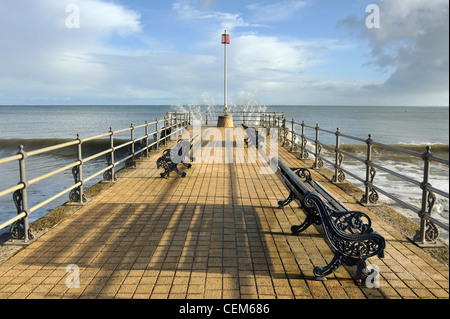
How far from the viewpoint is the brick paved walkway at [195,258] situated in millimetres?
3277

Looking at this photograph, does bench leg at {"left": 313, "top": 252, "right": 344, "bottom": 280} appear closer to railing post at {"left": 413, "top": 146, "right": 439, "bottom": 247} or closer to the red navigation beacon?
railing post at {"left": 413, "top": 146, "right": 439, "bottom": 247}

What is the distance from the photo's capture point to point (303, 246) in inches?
171

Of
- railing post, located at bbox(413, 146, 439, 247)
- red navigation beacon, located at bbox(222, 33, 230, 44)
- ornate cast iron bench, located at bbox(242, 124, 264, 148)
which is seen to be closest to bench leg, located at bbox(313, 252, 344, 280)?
railing post, located at bbox(413, 146, 439, 247)

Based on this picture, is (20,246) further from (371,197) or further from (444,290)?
(371,197)

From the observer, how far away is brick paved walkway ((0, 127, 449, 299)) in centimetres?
328

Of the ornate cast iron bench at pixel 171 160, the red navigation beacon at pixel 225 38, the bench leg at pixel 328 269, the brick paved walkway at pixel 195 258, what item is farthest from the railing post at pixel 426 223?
the red navigation beacon at pixel 225 38

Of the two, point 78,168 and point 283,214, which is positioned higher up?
point 78,168

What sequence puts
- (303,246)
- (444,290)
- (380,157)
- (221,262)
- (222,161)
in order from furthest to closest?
(380,157) < (222,161) < (303,246) < (221,262) < (444,290)

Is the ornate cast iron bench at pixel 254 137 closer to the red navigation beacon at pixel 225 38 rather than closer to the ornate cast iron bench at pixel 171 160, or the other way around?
the ornate cast iron bench at pixel 171 160

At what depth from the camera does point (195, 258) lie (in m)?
3.97

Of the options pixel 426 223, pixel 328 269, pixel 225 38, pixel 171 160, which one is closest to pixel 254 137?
pixel 171 160

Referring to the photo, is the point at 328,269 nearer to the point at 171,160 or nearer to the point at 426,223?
the point at 426,223
